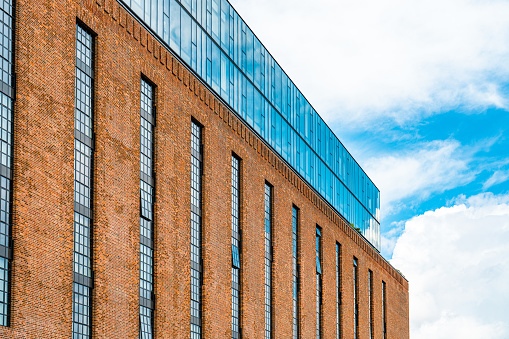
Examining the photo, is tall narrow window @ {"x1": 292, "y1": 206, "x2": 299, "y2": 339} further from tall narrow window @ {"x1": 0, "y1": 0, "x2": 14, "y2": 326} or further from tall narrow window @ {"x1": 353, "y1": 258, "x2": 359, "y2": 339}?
tall narrow window @ {"x1": 0, "y1": 0, "x2": 14, "y2": 326}

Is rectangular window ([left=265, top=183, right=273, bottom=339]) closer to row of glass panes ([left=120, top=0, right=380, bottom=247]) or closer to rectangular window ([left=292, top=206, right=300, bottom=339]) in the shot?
row of glass panes ([left=120, top=0, right=380, bottom=247])

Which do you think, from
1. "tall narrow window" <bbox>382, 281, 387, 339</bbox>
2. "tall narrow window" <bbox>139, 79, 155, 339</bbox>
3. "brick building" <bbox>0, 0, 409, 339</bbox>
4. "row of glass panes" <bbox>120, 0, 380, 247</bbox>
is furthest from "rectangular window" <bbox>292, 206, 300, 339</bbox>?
"tall narrow window" <bbox>382, 281, 387, 339</bbox>

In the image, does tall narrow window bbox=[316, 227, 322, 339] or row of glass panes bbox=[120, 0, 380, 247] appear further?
tall narrow window bbox=[316, 227, 322, 339]

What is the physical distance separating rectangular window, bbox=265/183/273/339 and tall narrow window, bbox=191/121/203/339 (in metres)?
10.1

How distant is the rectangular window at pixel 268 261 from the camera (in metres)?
50.3

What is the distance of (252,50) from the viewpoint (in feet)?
174

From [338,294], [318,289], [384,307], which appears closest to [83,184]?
[318,289]

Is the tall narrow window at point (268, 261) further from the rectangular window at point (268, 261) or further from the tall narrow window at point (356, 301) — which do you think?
the tall narrow window at point (356, 301)

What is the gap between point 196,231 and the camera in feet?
135

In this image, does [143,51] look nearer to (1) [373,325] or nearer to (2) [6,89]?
(2) [6,89]

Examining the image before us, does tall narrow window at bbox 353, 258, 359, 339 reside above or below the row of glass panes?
below

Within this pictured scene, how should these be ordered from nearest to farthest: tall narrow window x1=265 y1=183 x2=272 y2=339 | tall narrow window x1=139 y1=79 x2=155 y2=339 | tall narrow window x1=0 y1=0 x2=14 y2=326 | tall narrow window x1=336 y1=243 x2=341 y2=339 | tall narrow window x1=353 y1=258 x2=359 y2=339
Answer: tall narrow window x1=0 y1=0 x2=14 y2=326 → tall narrow window x1=139 y1=79 x2=155 y2=339 → tall narrow window x1=265 y1=183 x2=272 y2=339 → tall narrow window x1=336 y1=243 x2=341 y2=339 → tall narrow window x1=353 y1=258 x2=359 y2=339

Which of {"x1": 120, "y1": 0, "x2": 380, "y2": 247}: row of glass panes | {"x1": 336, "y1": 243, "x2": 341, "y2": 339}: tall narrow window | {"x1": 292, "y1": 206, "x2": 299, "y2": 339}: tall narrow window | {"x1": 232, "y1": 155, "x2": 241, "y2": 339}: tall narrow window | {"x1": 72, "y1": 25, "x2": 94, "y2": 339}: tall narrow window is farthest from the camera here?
{"x1": 336, "y1": 243, "x2": 341, "y2": 339}: tall narrow window

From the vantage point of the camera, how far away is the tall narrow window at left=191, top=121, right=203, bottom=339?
40312 millimetres
